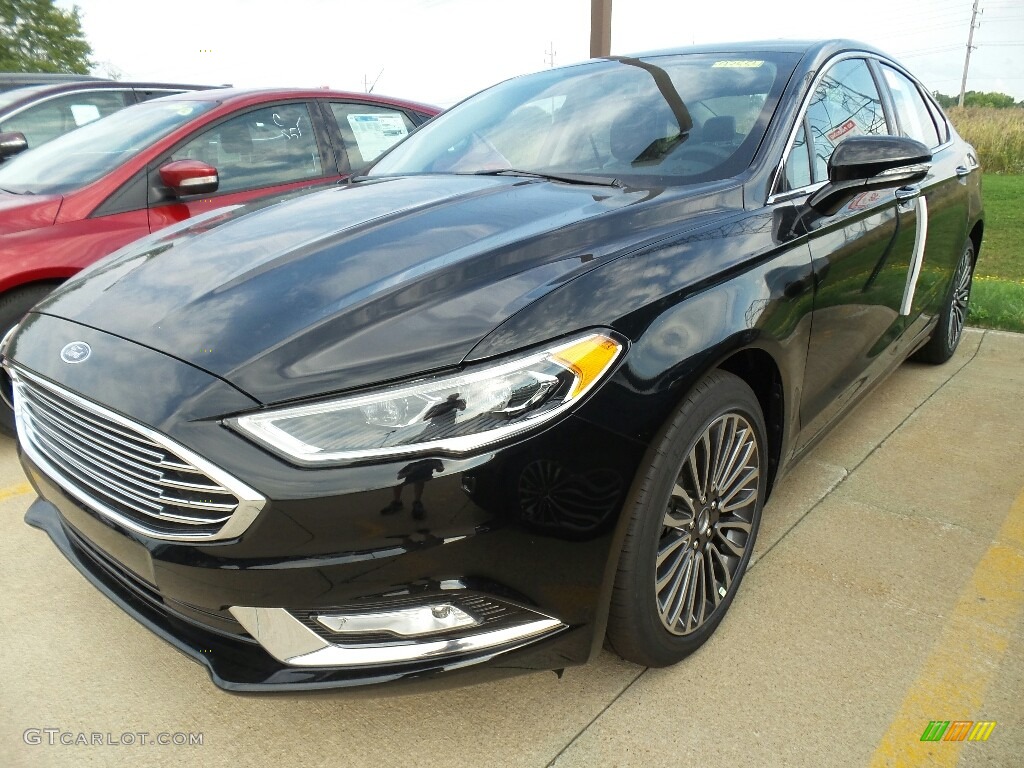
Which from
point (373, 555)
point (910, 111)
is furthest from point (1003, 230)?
point (373, 555)

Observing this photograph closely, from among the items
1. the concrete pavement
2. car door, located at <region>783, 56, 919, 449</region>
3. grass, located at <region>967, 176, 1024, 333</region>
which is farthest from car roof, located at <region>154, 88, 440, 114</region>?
grass, located at <region>967, 176, 1024, 333</region>

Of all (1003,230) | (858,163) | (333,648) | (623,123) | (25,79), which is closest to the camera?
(333,648)

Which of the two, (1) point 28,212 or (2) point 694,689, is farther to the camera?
(1) point 28,212

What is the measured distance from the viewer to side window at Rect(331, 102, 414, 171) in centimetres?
439

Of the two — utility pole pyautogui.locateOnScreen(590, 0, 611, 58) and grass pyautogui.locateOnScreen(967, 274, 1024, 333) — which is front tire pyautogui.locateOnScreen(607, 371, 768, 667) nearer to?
Result: grass pyautogui.locateOnScreen(967, 274, 1024, 333)

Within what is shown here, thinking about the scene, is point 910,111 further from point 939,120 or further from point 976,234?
point 976,234

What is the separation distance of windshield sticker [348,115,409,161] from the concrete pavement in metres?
2.73

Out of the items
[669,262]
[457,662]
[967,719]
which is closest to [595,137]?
[669,262]

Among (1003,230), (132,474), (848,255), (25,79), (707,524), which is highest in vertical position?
(25,79)

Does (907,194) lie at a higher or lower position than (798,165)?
lower

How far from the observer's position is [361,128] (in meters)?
4.50

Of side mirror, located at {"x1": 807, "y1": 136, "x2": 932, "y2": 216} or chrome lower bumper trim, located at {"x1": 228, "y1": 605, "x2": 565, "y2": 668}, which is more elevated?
side mirror, located at {"x1": 807, "y1": 136, "x2": 932, "y2": 216}

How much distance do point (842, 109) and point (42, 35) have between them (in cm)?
3770

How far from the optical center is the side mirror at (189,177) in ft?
11.3
